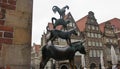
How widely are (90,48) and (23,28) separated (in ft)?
96.9

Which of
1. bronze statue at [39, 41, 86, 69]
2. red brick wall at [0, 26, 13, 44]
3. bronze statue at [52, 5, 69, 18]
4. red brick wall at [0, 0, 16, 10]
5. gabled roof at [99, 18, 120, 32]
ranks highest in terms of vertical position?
gabled roof at [99, 18, 120, 32]

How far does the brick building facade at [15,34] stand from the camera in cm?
164

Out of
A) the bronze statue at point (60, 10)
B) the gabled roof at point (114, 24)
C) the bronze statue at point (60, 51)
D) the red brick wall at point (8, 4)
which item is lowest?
the bronze statue at point (60, 51)

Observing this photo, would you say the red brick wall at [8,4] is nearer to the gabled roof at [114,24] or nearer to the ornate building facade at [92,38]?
the ornate building facade at [92,38]

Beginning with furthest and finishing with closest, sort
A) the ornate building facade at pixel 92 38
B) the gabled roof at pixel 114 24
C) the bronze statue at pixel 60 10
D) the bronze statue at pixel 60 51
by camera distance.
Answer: the gabled roof at pixel 114 24 < the ornate building facade at pixel 92 38 < the bronze statue at pixel 60 10 < the bronze statue at pixel 60 51

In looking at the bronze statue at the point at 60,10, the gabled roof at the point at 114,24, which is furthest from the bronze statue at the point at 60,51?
the gabled roof at the point at 114,24

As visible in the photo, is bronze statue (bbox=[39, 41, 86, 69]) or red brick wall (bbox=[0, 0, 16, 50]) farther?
bronze statue (bbox=[39, 41, 86, 69])

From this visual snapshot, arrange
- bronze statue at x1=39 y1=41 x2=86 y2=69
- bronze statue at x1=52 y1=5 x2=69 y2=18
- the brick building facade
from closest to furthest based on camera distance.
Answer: the brick building facade
bronze statue at x1=39 y1=41 x2=86 y2=69
bronze statue at x1=52 y1=5 x2=69 y2=18

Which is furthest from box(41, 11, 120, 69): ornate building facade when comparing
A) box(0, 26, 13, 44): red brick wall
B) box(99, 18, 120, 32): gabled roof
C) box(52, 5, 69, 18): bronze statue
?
box(0, 26, 13, 44): red brick wall

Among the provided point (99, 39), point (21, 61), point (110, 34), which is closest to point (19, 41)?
point (21, 61)

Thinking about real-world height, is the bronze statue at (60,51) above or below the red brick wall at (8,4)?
below

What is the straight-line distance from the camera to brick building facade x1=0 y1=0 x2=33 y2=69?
1643mm

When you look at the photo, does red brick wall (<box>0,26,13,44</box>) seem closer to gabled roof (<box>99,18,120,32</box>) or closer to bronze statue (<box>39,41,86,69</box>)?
bronze statue (<box>39,41,86,69</box>)

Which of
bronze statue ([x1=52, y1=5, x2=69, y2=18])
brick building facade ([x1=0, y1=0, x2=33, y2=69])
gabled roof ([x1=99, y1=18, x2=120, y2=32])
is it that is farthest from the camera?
gabled roof ([x1=99, y1=18, x2=120, y2=32])
